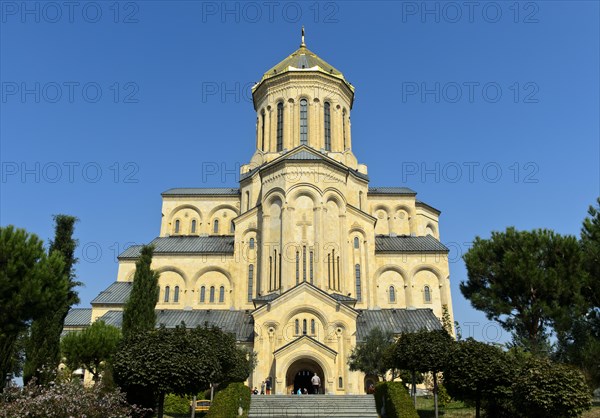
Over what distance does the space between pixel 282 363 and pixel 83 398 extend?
47.9ft

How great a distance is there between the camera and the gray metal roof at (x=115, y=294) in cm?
3794

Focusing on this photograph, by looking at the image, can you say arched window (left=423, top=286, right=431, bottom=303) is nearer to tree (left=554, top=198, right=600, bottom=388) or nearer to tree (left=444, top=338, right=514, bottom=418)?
tree (left=554, top=198, right=600, bottom=388)

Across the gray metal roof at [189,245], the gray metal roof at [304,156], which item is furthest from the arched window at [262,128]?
the gray metal roof at [189,245]

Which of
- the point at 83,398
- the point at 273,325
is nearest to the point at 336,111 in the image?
the point at 273,325

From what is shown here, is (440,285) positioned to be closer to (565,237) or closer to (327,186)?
(327,186)

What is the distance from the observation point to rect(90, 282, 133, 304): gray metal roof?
37938mm

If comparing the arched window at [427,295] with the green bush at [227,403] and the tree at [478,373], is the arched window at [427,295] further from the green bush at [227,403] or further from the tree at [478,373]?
the green bush at [227,403]

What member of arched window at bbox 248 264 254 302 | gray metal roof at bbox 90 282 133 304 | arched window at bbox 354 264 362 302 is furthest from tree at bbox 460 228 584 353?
gray metal roof at bbox 90 282 133 304

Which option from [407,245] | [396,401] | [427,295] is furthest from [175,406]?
[407,245]

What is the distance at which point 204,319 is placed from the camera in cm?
3441

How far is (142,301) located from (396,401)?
38.6 feet

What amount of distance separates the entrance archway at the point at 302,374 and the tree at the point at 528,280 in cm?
915

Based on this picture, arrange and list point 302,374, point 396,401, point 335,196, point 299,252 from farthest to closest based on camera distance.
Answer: point 335,196, point 299,252, point 302,374, point 396,401

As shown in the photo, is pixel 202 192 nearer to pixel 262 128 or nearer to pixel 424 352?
pixel 262 128
